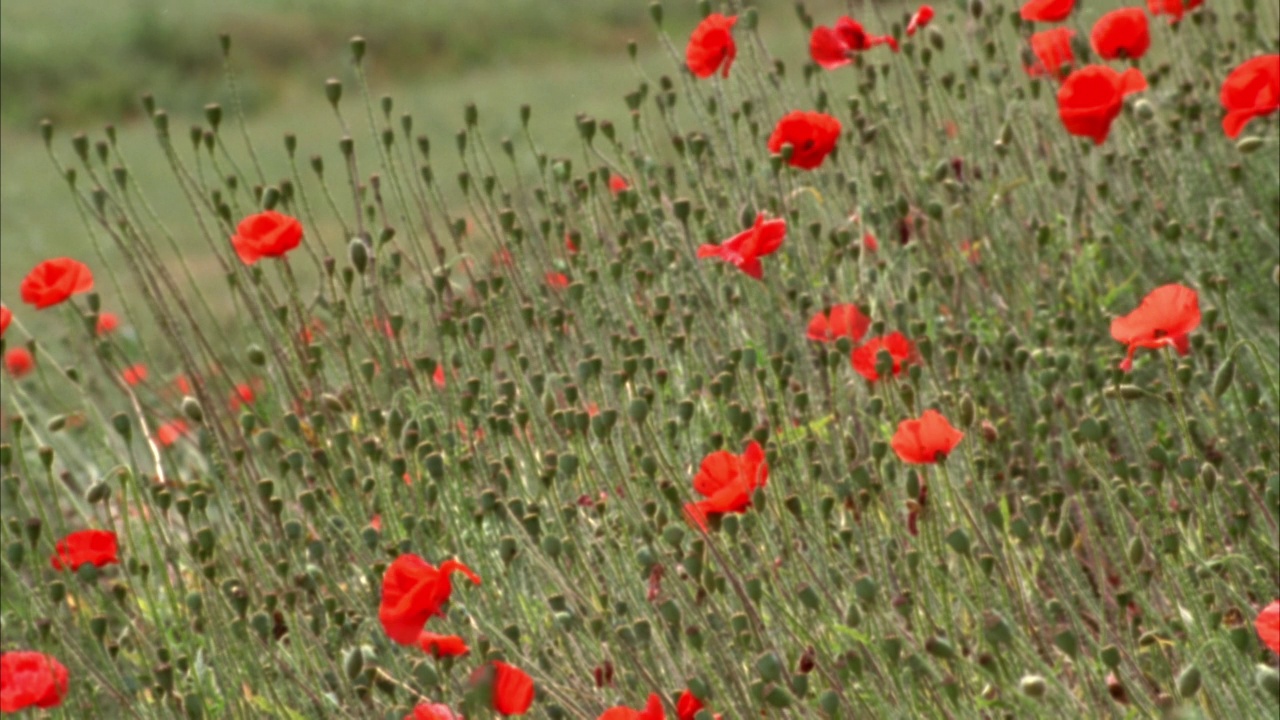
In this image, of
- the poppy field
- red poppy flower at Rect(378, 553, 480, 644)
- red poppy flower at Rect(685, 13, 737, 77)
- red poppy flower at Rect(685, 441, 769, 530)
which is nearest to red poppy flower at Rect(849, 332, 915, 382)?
the poppy field

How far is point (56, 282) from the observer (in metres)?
2.99

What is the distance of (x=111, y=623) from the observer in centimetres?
323

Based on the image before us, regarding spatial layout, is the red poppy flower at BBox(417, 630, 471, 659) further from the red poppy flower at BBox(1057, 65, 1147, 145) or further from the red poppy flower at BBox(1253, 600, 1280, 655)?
the red poppy flower at BBox(1057, 65, 1147, 145)

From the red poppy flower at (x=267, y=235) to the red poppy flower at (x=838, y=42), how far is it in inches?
41.3

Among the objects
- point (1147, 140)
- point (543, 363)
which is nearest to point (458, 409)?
point (543, 363)

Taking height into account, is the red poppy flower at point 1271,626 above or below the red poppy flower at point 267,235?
below

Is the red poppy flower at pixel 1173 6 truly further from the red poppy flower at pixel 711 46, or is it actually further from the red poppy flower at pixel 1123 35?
the red poppy flower at pixel 711 46

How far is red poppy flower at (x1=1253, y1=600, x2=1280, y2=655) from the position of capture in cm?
158

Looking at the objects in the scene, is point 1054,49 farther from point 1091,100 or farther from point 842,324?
point 842,324

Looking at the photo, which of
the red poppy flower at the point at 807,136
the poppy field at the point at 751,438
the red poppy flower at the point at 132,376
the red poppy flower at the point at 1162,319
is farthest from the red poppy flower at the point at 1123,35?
the red poppy flower at the point at 132,376

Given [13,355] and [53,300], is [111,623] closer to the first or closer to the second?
[53,300]

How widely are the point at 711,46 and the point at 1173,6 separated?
2.95ft

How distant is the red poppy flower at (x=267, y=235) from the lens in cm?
277

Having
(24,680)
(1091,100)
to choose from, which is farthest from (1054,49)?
(24,680)
